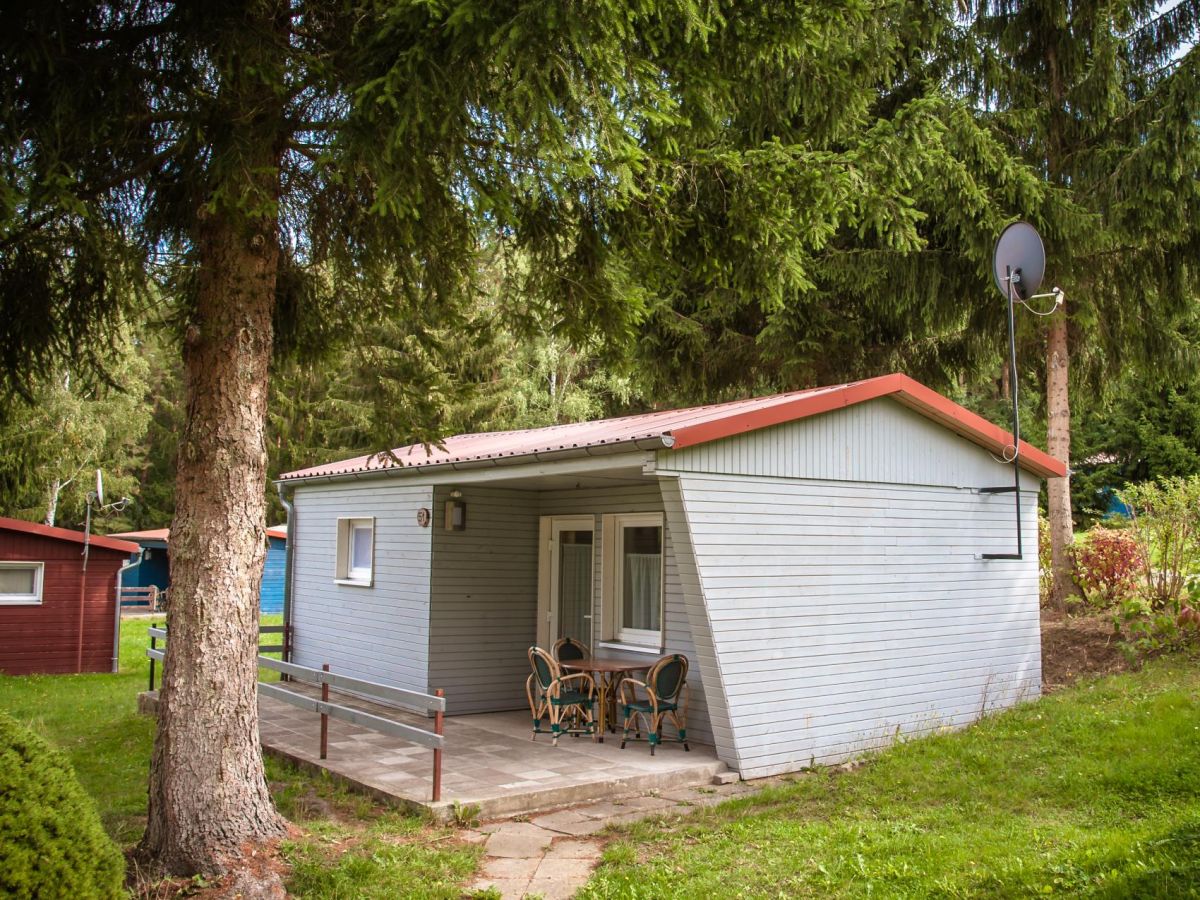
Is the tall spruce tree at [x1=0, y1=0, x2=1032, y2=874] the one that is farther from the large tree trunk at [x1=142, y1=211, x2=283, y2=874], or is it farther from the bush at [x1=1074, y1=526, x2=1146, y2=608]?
the bush at [x1=1074, y1=526, x2=1146, y2=608]

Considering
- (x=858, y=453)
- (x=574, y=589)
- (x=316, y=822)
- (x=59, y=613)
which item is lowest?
(x=316, y=822)

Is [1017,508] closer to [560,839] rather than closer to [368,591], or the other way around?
[560,839]

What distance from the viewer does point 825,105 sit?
27.5ft

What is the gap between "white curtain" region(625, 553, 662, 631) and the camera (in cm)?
1023

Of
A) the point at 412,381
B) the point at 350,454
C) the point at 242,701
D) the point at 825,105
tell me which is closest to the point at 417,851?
the point at 242,701

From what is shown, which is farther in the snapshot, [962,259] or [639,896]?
[962,259]

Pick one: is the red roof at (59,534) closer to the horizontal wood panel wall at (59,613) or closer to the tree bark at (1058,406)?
the horizontal wood panel wall at (59,613)

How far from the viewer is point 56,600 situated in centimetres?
1630

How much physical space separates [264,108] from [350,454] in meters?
24.3

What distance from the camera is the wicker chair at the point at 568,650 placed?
10164mm

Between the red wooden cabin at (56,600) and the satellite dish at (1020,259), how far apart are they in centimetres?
1391

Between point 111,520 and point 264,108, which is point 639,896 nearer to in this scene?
point 264,108

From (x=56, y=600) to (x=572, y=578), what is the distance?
31.9 ft

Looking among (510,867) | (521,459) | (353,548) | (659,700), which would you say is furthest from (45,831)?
(353,548)
